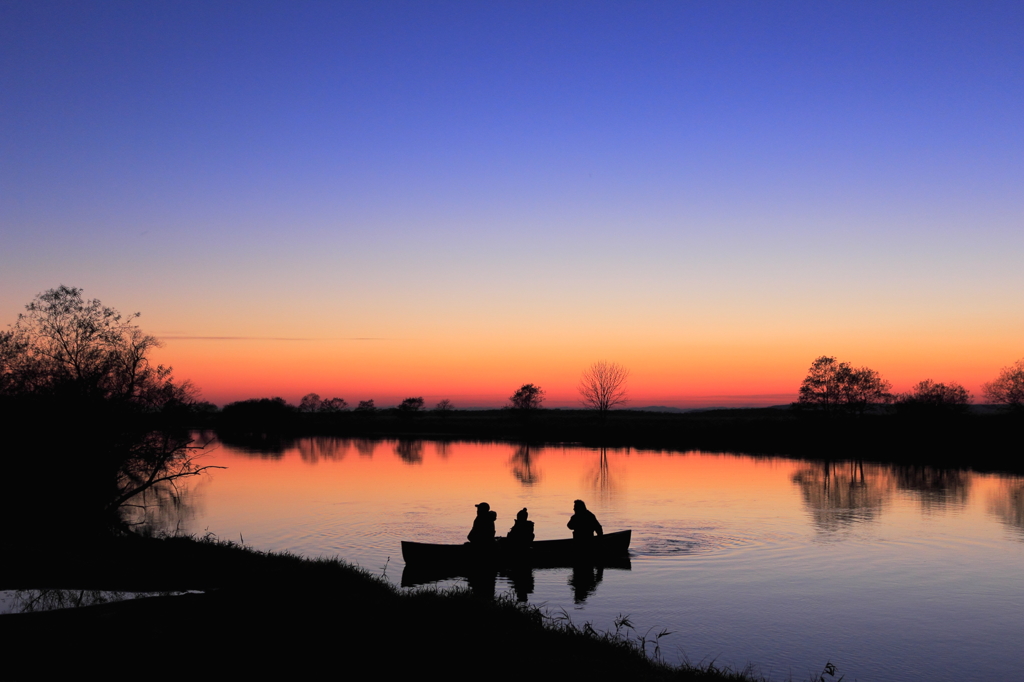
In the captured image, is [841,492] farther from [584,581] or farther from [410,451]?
[410,451]

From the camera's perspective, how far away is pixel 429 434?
93.4 m

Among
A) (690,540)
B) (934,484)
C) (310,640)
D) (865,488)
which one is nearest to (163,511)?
(690,540)

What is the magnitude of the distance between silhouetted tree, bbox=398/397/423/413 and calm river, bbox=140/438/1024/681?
9886 centimetres

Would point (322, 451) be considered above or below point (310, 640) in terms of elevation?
below

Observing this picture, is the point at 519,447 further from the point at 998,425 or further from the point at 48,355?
the point at 48,355

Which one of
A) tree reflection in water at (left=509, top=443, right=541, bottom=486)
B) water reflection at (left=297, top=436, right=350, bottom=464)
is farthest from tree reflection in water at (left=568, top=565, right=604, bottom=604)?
water reflection at (left=297, top=436, right=350, bottom=464)

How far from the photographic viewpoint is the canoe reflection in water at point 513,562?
17859mm

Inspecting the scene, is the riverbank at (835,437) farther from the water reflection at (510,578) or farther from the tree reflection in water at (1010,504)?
the water reflection at (510,578)

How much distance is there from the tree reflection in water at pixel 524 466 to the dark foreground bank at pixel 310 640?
28.8m

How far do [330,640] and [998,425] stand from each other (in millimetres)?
69414

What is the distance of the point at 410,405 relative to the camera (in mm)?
151000

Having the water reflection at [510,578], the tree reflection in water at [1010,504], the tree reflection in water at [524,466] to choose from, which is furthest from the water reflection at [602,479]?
the tree reflection in water at [1010,504]

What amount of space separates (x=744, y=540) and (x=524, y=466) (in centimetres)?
2712

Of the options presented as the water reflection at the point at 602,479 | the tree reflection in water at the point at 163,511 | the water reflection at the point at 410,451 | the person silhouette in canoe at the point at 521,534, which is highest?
the person silhouette in canoe at the point at 521,534
